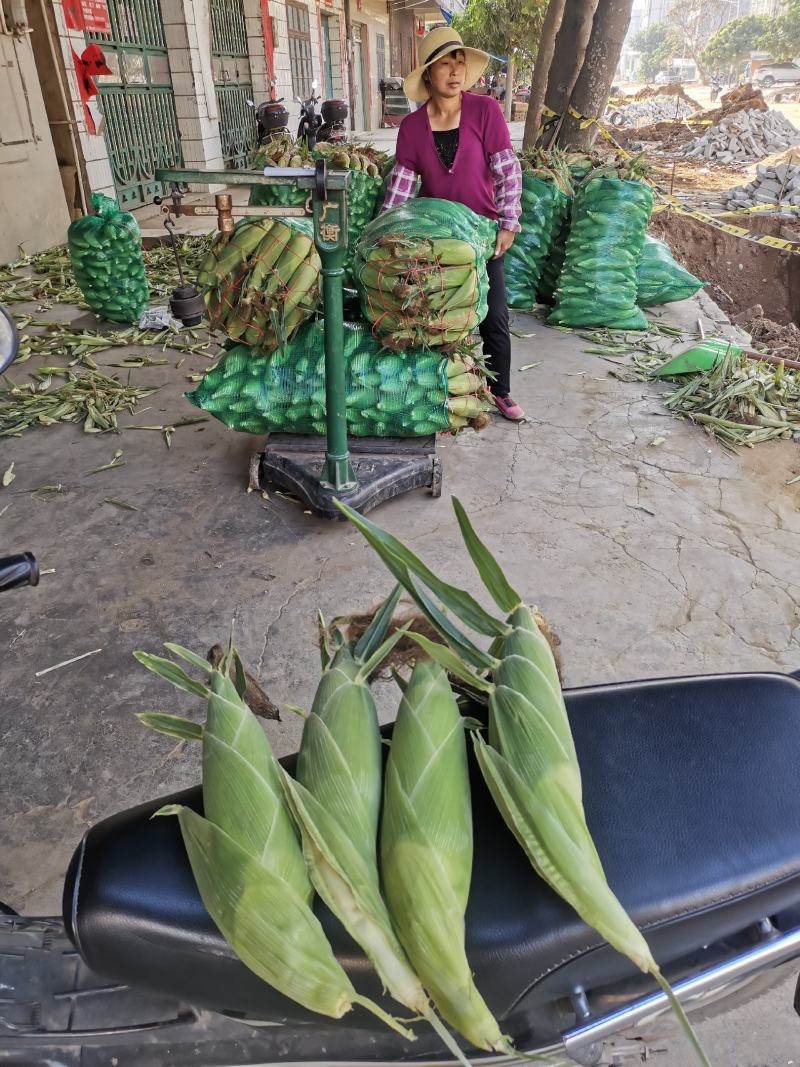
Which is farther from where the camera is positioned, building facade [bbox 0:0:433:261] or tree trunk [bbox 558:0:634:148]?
building facade [bbox 0:0:433:261]

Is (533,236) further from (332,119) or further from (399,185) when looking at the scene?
(332,119)

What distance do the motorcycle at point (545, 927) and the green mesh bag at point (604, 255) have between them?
16.3 ft

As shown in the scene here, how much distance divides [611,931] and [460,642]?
0.44 m

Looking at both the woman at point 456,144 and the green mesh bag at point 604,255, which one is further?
the green mesh bag at point 604,255

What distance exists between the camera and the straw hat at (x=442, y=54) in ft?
11.7

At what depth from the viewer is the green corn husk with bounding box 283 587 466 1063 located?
79cm

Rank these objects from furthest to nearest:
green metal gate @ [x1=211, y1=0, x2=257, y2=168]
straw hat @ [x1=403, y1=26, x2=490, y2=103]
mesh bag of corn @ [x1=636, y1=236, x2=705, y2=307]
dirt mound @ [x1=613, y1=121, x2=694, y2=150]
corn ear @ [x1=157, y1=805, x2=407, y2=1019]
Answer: dirt mound @ [x1=613, y1=121, x2=694, y2=150], green metal gate @ [x1=211, y1=0, x2=257, y2=168], mesh bag of corn @ [x1=636, y1=236, x2=705, y2=307], straw hat @ [x1=403, y1=26, x2=490, y2=103], corn ear @ [x1=157, y1=805, x2=407, y2=1019]

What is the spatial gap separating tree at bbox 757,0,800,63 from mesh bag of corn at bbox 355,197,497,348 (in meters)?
75.9

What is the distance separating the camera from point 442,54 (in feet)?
11.6

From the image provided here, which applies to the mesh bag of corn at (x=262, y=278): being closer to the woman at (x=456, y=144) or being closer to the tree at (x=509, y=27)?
the woman at (x=456, y=144)

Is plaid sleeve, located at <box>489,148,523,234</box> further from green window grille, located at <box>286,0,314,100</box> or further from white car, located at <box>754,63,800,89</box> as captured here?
white car, located at <box>754,63,800,89</box>

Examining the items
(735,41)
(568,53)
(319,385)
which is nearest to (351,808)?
(319,385)

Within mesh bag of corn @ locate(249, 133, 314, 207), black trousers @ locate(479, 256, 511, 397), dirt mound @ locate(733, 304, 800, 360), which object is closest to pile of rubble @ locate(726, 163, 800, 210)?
dirt mound @ locate(733, 304, 800, 360)

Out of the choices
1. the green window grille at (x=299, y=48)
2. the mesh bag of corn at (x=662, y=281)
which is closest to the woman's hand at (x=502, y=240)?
the mesh bag of corn at (x=662, y=281)
